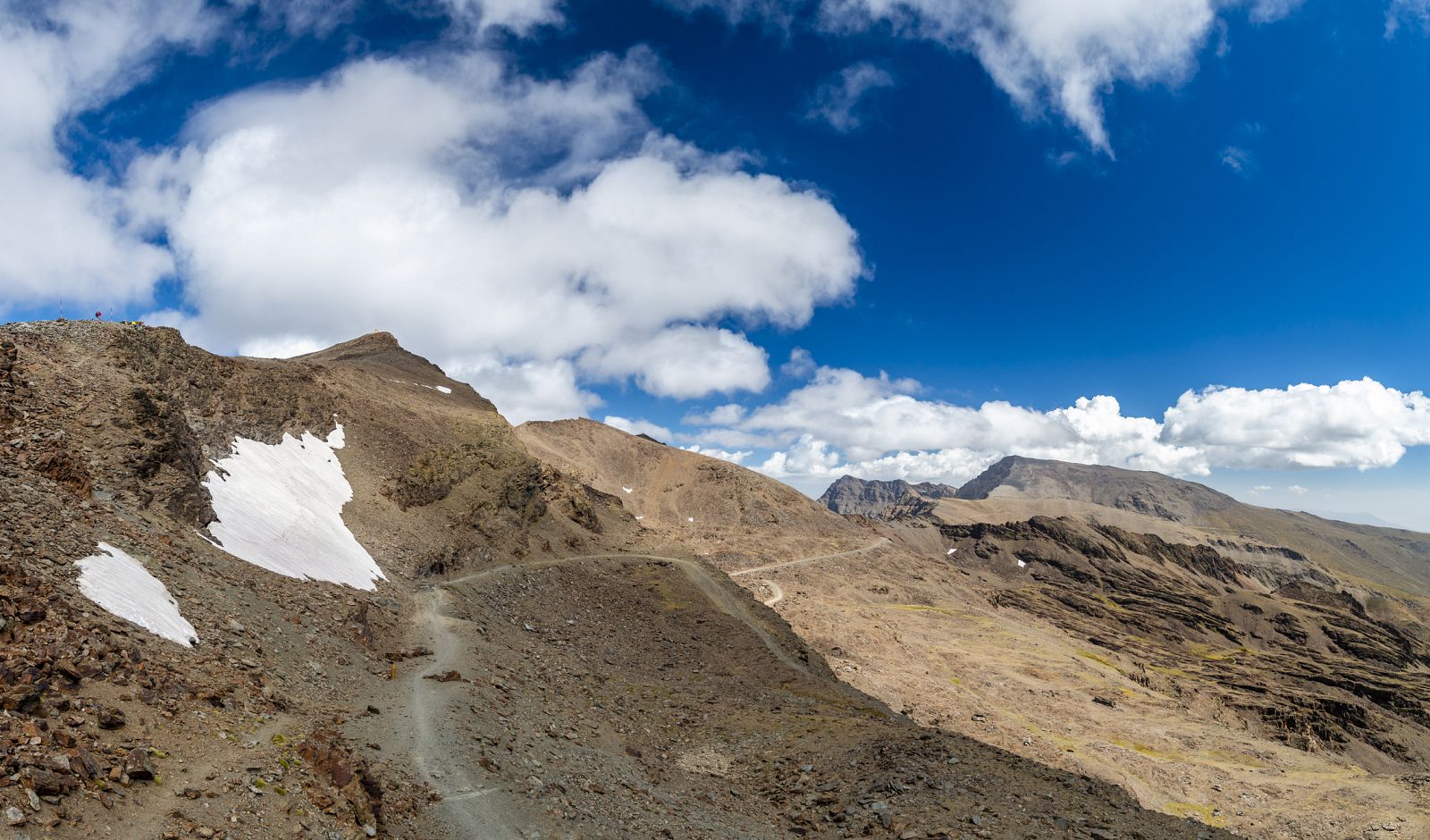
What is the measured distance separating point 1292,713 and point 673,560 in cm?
6613

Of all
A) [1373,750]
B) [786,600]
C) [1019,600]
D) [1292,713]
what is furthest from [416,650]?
[1019,600]

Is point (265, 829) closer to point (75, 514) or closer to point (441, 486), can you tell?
point (75, 514)

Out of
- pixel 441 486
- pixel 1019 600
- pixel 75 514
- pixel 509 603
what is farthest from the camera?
pixel 1019 600

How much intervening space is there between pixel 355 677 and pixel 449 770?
274 inches

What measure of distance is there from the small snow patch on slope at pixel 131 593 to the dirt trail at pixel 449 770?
632 cm

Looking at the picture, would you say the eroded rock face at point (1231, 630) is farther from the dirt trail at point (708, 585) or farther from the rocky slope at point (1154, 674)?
the dirt trail at point (708, 585)

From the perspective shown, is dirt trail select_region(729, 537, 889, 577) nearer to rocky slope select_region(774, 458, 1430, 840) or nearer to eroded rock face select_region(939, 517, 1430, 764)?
rocky slope select_region(774, 458, 1430, 840)

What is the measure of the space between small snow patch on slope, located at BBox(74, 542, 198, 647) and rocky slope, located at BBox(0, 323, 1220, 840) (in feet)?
1.44

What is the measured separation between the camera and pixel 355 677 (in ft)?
69.6

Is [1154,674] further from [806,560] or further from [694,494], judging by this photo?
[694,494]

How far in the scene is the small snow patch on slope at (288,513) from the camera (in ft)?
91.4

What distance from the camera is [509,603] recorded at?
39594mm

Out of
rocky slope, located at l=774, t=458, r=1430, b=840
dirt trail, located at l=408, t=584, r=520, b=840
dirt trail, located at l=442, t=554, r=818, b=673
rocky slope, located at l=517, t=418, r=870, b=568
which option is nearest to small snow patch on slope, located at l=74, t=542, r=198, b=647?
dirt trail, located at l=408, t=584, r=520, b=840

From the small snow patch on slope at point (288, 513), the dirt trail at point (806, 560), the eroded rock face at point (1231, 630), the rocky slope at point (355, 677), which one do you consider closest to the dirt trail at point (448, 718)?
the rocky slope at point (355, 677)
